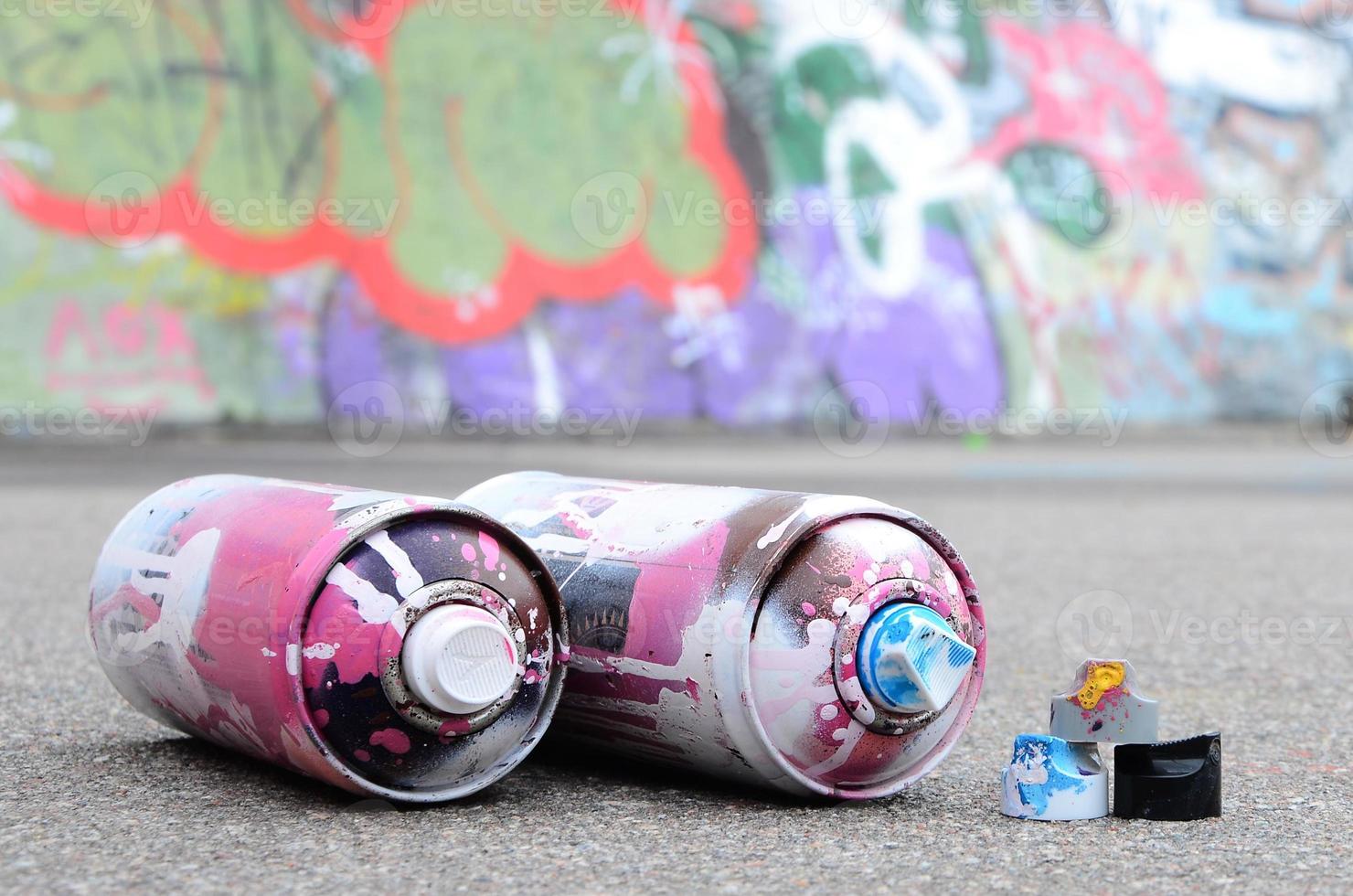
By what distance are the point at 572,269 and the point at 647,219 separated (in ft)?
3.47

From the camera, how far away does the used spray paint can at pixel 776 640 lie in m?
2.92

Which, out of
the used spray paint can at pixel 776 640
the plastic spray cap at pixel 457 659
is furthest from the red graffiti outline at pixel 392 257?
the plastic spray cap at pixel 457 659

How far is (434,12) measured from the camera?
53.3 ft

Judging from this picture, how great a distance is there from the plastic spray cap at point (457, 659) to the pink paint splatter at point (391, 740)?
0.08 m

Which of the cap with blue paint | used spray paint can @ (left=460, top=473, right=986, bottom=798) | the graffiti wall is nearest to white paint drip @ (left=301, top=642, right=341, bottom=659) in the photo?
used spray paint can @ (left=460, top=473, right=986, bottom=798)

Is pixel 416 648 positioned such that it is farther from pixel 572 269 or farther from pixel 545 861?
pixel 572 269

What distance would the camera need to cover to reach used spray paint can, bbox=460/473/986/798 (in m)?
2.92

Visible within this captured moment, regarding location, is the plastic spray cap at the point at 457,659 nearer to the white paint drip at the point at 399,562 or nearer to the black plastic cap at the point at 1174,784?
the white paint drip at the point at 399,562

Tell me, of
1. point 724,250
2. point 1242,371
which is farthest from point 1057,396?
point 724,250

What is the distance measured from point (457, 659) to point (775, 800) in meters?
0.75

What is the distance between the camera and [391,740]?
9.32 feet

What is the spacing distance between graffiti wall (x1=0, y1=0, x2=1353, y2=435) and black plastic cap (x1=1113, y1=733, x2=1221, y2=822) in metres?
A: 13.2

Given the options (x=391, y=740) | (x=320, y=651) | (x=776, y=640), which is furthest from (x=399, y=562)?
(x=776, y=640)

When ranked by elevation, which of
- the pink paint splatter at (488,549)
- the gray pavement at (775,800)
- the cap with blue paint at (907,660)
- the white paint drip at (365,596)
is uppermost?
the pink paint splatter at (488,549)
